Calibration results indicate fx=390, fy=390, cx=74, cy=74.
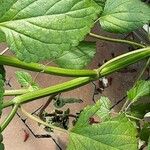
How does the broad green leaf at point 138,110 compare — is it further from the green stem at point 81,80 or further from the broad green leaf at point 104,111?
the green stem at point 81,80

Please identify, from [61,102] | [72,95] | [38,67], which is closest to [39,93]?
[38,67]

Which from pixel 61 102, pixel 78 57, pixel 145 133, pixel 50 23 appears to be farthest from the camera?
pixel 61 102

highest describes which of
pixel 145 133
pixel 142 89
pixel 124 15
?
pixel 124 15

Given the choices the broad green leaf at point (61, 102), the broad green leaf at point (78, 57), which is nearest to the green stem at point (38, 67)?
the broad green leaf at point (78, 57)

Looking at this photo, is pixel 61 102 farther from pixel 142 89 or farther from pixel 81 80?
pixel 81 80

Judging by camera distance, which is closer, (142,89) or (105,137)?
(105,137)

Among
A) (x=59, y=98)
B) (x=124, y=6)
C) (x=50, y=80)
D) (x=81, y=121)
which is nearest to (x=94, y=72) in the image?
(x=81, y=121)

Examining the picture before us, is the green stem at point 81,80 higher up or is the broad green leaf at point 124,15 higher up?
the broad green leaf at point 124,15
